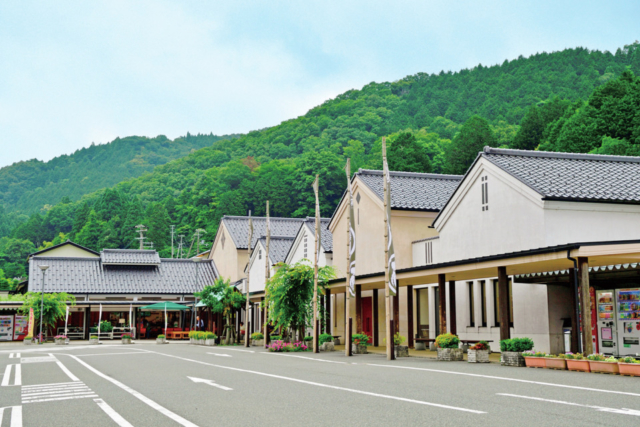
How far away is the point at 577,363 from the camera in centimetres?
1570

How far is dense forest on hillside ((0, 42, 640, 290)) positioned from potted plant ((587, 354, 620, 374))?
42661 mm

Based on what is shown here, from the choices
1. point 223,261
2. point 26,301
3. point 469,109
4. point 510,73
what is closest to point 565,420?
point 26,301

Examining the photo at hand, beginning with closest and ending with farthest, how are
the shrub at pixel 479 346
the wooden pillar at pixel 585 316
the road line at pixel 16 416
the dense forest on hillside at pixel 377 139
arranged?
the road line at pixel 16 416 < the wooden pillar at pixel 585 316 < the shrub at pixel 479 346 < the dense forest on hillside at pixel 377 139

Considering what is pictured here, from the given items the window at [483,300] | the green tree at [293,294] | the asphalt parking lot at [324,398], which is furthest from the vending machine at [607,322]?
the green tree at [293,294]

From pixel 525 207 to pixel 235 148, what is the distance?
9059 cm

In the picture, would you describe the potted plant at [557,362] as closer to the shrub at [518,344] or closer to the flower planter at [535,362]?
the flower planter at [535,362]

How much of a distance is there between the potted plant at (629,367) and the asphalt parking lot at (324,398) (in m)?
0.50

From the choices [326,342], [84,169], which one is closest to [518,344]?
[326,342]

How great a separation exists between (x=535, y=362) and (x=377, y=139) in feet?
241

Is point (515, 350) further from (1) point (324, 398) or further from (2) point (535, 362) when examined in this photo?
(1) point (324, 398)

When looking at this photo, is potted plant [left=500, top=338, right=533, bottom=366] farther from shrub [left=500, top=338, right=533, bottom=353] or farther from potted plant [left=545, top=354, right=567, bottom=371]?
potted plant [left=545, top=354, right=567, bottom=371]

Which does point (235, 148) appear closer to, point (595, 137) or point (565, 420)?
point (595, 137)

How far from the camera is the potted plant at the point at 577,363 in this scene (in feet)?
50.6

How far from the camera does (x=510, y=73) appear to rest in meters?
94.2
